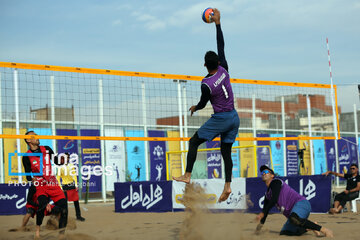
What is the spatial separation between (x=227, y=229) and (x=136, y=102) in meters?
5.48

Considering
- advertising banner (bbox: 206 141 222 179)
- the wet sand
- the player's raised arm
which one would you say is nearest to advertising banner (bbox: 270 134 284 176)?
advertising banner (bbox: 206 141 222 179)

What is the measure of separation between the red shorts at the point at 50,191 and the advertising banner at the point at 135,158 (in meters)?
10.2

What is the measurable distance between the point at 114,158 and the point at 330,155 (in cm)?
1059

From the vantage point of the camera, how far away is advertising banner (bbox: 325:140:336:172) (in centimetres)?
2275

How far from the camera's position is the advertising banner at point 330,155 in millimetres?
22750

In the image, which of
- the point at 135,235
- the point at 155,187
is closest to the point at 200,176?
the point at 155,187

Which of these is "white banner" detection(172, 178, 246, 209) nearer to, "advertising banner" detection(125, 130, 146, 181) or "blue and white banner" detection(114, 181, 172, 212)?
"blue and white banner" detection(114, 181, 172, 212)

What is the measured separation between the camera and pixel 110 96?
36.9 ft

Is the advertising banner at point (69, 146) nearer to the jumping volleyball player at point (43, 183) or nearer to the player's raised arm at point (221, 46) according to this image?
the jumping volleyball player at point (43, 183)

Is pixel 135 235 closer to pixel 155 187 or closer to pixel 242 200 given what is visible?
pixel 242 200

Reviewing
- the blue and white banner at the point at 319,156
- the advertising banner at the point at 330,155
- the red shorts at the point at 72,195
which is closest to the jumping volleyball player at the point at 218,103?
the red shorts at the point at 72,195

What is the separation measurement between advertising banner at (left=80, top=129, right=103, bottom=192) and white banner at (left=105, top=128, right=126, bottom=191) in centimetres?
37

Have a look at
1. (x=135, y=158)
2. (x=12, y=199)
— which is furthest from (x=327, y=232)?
(x=135, y=158)

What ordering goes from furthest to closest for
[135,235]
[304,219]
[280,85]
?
[280,85] < [135,235] < [304,219]
